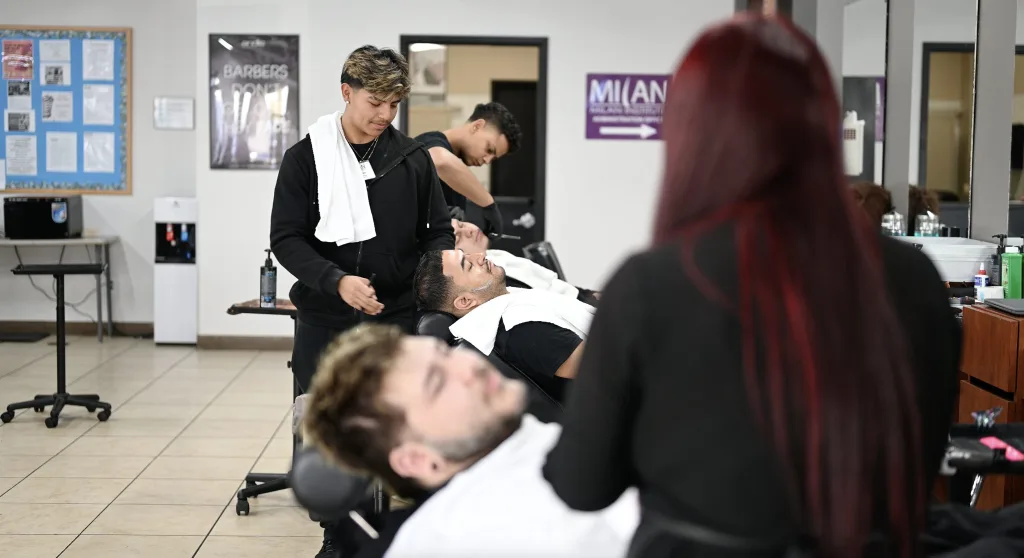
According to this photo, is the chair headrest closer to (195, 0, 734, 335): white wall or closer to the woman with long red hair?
the woman with long red hair

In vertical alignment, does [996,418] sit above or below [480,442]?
below

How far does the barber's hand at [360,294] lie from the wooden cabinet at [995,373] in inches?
62.7

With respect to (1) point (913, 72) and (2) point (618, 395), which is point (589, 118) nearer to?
(1) point (913, 72)

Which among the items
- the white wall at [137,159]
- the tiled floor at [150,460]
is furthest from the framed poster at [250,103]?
the tiled floor at [150,460]

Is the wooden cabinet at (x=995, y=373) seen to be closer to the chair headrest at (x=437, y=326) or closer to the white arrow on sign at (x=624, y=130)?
the chair headrest at (x=437, y=326)

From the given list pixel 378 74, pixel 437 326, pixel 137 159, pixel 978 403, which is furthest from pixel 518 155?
pixel 437 326

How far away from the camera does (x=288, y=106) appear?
6844 millimetres

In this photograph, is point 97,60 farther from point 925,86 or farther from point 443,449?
point 443,449

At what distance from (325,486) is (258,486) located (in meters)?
2.41

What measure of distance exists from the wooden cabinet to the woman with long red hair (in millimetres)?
1950

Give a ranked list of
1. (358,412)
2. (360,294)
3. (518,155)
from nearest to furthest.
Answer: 1. (358,412)
2. (360,294)
3. (518,155)

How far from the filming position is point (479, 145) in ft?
14.3

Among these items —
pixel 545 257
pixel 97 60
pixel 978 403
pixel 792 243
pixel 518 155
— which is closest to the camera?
pixel 792 243

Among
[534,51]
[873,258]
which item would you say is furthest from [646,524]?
[534,51]
